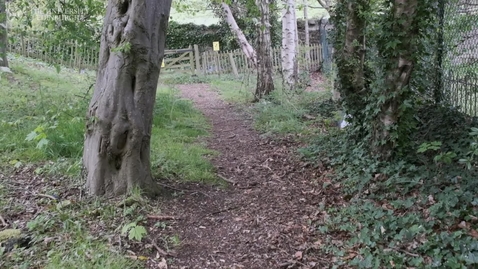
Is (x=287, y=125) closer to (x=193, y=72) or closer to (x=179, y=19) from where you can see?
(x=193, y=72)

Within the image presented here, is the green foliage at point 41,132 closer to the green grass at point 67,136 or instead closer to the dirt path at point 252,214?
the green grass at point 67,136

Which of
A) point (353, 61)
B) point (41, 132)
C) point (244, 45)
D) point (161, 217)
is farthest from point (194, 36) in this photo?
point (161, 217)

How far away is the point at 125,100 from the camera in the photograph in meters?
4.20

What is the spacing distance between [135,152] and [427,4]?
354cm

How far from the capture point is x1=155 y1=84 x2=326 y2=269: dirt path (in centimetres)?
341

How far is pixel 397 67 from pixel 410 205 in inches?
65.6

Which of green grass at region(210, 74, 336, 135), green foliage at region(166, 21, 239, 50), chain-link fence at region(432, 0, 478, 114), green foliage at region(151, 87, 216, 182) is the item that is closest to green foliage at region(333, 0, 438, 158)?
chain-link fence at region(432, 0, 478, 114)

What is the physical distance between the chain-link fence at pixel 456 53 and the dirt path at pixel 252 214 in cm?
229

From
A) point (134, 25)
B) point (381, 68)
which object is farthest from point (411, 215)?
point (134, 25)

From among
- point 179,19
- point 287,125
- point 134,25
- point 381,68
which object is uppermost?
point 179,19

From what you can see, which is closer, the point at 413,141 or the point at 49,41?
the point at 413,141

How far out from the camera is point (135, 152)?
4266 millimetres

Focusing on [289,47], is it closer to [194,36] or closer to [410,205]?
[410,205]

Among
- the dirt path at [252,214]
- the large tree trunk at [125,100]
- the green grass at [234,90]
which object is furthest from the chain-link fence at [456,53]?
the green grass at [234,90]
